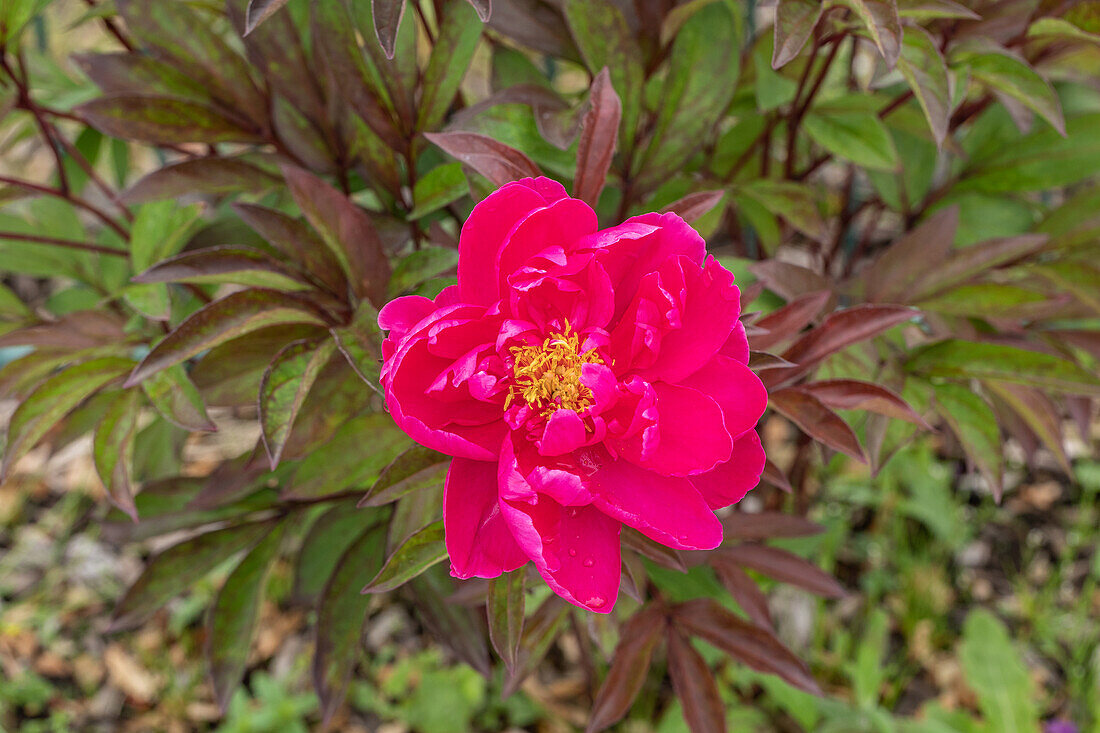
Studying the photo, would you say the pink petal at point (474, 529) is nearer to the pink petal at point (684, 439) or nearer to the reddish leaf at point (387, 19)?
the pink petal at point (684, 439)

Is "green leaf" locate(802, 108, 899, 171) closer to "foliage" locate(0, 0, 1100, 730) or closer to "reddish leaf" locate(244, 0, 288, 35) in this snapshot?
"foliage" locate(0, 0, 1100, 730)

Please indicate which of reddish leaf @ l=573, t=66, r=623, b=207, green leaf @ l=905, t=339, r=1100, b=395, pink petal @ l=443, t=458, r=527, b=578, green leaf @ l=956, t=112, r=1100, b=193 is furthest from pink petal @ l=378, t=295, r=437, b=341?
green leaf @ l=956, t=112, r=1100, b=193

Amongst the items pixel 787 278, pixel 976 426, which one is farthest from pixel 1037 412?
pixel 787 278

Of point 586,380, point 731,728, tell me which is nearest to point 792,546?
point 731,728

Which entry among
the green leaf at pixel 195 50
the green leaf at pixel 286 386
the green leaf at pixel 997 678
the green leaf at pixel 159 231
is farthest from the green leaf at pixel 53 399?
the green leaf at pixel 997 678

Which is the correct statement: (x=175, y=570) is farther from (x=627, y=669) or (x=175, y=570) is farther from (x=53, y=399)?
(x=627, y=669)

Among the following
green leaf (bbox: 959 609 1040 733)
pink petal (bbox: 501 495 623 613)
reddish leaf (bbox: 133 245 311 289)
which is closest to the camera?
pink petal (bbox: 501 495 623 613)

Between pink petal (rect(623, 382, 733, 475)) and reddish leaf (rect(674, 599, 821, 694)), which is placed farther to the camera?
reddish leaf (rect(674, 599, 821, 694))
